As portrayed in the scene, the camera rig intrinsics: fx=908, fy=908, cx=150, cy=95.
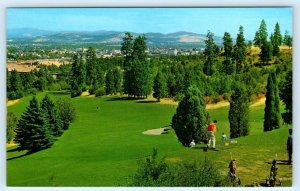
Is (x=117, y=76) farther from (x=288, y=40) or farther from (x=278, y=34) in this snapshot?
(x=288, y=40)

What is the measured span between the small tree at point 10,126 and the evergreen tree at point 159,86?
2.19 metres

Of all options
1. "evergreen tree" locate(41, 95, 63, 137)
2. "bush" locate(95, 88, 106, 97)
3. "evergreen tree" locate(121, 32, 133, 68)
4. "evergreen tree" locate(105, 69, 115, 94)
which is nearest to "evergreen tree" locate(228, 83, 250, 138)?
"evergreen tree" locate(121, 32, 133, 68)

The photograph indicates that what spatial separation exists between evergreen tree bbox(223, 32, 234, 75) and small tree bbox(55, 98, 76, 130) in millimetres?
2428

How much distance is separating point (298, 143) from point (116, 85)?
9.59ft

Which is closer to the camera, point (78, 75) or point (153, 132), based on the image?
point (153, 132)

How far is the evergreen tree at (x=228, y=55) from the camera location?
13889 mm

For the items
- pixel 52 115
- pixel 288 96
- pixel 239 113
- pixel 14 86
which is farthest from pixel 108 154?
pixel 288 96

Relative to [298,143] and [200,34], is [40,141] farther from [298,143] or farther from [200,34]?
[298,143]

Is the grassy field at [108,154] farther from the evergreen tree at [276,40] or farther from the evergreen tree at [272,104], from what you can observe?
the evergreen tree at [276,40]

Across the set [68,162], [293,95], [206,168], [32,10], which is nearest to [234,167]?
[206,168]

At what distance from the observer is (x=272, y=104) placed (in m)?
13.8

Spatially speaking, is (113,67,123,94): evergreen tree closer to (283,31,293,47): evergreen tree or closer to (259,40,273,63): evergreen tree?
(259,40,273,63): evergreen tree

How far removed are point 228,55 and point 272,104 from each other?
1012 millimetres

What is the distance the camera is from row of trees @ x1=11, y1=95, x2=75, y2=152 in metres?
13.8
